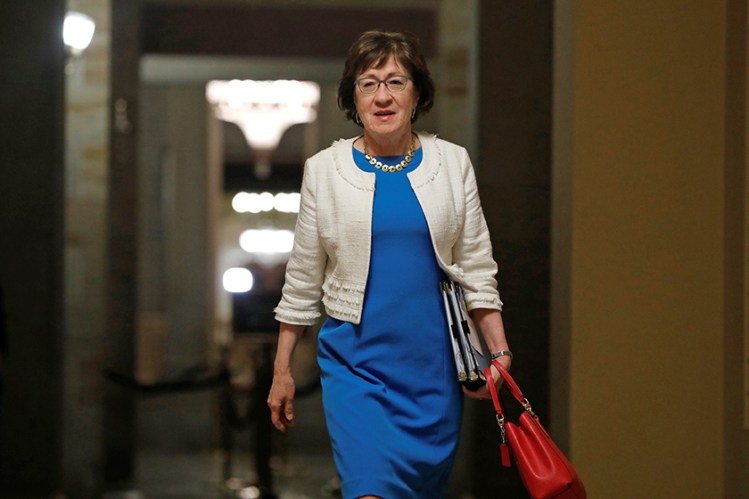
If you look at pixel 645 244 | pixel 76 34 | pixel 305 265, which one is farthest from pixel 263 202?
pixel 305 265

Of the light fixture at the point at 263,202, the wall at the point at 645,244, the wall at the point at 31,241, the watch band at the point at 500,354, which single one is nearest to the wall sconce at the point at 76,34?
the wall at the point at 31,241

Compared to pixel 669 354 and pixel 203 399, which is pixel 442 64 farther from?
pixel 203 399

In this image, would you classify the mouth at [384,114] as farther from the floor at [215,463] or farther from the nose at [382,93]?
the floor at [215,463]

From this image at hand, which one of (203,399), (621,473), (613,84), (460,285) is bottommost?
(203,399)

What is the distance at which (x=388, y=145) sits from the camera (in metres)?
3.22

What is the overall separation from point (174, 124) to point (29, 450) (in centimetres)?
1124

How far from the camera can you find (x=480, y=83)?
528 cm

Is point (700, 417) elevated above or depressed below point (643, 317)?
below

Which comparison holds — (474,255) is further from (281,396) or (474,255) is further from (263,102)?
(263,102)

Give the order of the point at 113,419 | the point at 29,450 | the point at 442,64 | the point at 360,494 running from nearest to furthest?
the point at 360,494
the point at 29,450
the point at 442,64
the point at 113,419

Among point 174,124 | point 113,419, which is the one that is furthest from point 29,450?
point 174,124

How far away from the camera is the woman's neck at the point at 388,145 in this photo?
3.21m

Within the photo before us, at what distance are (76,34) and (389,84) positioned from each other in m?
4.60

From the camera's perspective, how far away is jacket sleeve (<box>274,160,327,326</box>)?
128 inches
